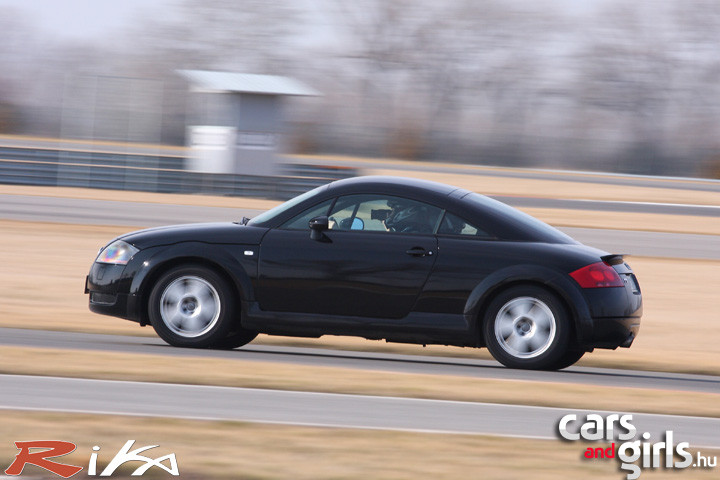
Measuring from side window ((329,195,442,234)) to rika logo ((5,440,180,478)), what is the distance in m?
3.64

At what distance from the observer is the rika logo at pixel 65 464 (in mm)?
5102

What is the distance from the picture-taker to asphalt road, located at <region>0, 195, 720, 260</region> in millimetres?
22875

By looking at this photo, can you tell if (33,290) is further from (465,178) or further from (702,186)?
(702,186)

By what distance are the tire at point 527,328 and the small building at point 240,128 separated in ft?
78.2

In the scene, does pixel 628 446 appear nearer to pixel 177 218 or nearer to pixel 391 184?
pixel 391 184

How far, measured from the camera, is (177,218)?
24484 mm

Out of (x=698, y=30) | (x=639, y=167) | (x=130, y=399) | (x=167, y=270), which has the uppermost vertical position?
(x=698, y=30)

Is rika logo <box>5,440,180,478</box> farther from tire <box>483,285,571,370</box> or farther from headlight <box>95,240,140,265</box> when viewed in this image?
tire <box>483,285,571,370</box>

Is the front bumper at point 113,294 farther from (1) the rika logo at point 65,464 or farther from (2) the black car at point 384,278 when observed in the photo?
(1) the rika logo at point 65,464

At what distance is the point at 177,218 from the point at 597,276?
17.0 metres

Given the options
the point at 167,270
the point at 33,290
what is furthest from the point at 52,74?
the point at 167,270

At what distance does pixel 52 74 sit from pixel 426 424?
66.8 meters

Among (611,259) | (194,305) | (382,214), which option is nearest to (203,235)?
(194,305)

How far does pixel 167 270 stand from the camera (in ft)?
29.3
